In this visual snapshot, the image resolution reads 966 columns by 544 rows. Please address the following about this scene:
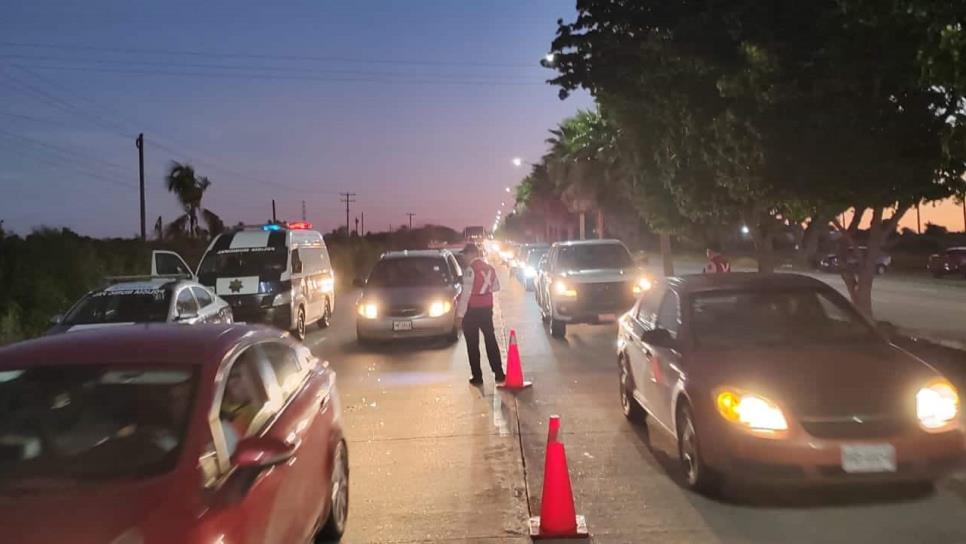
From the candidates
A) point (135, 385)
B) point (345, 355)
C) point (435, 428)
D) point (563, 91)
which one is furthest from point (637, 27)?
point (135, 385)

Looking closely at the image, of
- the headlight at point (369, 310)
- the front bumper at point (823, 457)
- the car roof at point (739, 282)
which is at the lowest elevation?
the front bumper at point (823, 457)

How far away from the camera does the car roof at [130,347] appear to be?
A: 4.14 metres

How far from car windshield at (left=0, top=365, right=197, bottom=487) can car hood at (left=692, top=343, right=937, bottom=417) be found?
376cm

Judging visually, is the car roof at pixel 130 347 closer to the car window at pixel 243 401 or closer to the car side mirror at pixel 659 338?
the car window at pixel 243 401

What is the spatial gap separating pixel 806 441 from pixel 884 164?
7.76 metres

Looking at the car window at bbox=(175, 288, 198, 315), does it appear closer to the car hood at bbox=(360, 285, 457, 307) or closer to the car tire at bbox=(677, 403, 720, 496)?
the car hood at bbox=(360, 285, 457, 307)

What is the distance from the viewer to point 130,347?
4258 mm

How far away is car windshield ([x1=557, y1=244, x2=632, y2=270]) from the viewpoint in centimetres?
1778

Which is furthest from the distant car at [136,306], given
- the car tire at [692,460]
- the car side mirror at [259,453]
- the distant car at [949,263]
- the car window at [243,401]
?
the distant car at [949,263]

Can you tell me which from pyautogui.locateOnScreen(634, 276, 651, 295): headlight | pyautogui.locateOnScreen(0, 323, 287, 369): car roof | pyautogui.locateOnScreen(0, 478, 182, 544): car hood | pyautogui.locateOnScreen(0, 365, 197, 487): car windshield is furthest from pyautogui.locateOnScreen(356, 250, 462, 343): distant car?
pyautogui.locateOnScreen(0, 478, 182, 544): car hood

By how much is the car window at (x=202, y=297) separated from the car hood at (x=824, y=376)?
8.22 meters

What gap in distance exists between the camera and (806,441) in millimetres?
5754

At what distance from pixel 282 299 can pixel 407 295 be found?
107 inches

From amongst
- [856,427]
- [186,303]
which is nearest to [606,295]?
[186,303]
